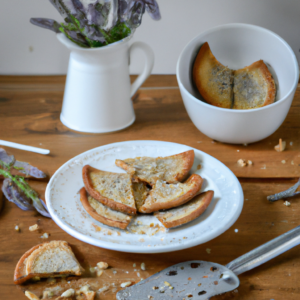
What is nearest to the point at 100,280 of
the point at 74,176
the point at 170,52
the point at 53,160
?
the point at 74,176

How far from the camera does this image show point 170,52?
110 centimetres

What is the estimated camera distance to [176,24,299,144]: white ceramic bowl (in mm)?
704

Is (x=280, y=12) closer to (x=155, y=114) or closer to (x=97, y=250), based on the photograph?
(x=155, y=114)

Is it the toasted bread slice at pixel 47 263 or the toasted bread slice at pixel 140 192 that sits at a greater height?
the toasted bread slice at pixel 140 192

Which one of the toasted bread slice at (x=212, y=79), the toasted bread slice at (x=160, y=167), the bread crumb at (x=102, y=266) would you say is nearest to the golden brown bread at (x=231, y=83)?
the toasted bread slice at (x=212, y=79)

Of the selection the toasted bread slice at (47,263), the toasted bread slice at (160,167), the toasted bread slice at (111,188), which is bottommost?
the toasted bread slice at (47,263)

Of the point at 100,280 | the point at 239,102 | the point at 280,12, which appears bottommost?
the point at 100,280

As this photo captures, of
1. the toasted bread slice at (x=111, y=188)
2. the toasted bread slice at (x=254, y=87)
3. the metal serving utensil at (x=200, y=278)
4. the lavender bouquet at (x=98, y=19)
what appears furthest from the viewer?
the toasted bread slice at (x=254, y=87)

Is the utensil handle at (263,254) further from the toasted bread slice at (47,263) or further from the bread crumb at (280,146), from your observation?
the bread crumb at (280,146)

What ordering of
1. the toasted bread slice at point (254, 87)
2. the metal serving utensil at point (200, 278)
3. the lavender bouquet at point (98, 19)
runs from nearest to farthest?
the metal serving utensil at point (200, 278) → the lavender bouquet at point (98, 19) → the toasted bread slice at point (254, 87)

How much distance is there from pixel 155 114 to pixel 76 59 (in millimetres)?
263

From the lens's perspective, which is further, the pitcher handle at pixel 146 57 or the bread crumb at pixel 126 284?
the pitcher handle at pixel 146 57

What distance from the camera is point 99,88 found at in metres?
0.77

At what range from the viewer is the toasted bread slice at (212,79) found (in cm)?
80
